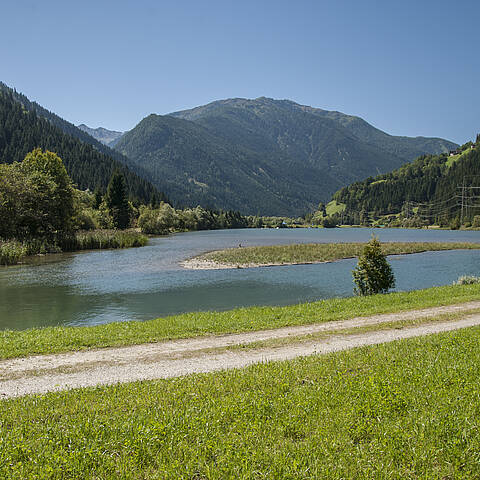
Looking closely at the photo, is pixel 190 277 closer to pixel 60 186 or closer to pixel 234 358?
pixel 234 358

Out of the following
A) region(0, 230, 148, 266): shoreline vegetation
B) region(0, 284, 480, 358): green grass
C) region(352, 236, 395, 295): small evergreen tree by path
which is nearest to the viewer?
region(0, 284, 480, 358): green grass

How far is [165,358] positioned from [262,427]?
676 cm

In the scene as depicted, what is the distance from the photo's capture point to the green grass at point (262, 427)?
5.67 meters

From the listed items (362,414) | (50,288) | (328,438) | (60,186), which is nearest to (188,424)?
(328,438)

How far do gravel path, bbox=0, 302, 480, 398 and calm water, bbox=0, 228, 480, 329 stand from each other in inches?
449

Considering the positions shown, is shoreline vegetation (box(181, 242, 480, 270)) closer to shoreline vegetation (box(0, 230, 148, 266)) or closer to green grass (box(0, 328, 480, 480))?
shoreline vegetation (box(0, 230, 148, 266))

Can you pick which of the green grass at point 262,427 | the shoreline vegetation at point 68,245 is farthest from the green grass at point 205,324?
the shoreline vegetation at point 68,245

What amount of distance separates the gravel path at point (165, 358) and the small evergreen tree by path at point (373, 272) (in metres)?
11.4

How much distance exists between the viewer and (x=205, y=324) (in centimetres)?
1806

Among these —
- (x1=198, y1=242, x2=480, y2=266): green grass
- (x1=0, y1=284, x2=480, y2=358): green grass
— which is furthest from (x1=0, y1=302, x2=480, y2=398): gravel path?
(x1=198, y1=242, x2=480, y2=266): green grass

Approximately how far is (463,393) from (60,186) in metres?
78.6

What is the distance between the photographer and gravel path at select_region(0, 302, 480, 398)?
1077 centimetres

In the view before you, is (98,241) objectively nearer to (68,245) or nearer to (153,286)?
(68,245)

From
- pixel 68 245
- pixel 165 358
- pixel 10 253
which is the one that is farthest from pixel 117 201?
pixel 165 358
